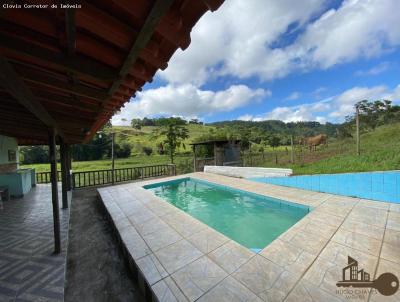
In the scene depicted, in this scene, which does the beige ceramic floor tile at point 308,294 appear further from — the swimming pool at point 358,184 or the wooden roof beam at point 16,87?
the swimming pool at point 358,184

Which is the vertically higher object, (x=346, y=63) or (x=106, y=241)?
(x=346, y=63)

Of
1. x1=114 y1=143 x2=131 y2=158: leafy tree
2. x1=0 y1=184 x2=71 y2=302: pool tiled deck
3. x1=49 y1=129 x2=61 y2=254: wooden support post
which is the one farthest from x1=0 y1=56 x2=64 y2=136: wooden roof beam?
x1=114 y1=143 x2=131 y2=158: leafy tree

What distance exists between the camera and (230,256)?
2.70m

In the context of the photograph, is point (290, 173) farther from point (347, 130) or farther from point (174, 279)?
point (347, 130)

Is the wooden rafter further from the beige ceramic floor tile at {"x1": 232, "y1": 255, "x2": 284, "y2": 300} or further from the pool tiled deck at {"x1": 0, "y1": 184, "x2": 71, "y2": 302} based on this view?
the beige ceramic floor tile at {"x1": 232, "y1": 255, "x2": 284, "y2": 300}

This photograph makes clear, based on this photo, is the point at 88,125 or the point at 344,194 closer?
the point at 88,125

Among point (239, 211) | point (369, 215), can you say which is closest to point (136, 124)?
point (239, 211)

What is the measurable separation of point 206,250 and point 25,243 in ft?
11.6

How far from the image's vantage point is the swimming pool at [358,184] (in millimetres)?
4598

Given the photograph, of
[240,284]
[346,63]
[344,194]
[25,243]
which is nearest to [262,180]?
[344,194]

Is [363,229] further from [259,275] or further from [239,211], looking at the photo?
[239,211]

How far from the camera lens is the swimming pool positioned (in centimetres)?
460

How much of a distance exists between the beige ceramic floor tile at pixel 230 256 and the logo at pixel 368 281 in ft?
3.77

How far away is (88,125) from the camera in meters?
3.85
